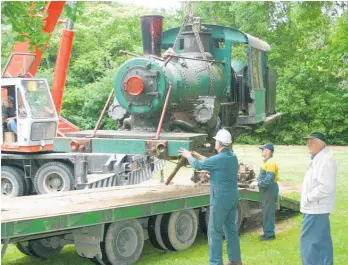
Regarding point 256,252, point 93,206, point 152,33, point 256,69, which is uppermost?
point 152,33

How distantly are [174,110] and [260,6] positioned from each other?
20800 millimetres

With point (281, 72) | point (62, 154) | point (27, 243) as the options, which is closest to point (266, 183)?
point (27, 243)

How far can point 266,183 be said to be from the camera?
1005 centimetres

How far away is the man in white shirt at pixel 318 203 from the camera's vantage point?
7.12m

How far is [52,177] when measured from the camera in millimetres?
14227

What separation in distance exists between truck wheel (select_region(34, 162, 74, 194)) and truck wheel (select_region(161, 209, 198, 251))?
15.4 feet

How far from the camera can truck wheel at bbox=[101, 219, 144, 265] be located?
27.6 feet

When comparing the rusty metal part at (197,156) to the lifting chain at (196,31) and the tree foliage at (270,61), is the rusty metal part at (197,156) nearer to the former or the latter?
the lifting chain at (196,31)

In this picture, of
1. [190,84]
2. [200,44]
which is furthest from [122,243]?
[200,44]

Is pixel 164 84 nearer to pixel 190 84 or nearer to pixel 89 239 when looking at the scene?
pixel 190 84

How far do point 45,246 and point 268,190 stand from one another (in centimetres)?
367

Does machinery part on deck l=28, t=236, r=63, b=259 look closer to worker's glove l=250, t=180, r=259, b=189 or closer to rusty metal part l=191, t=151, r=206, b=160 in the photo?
rusty metal part l=191, t=151, r=206, b=160

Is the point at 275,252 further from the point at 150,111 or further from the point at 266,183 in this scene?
the point at 150,111

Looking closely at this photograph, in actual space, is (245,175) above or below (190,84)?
below
